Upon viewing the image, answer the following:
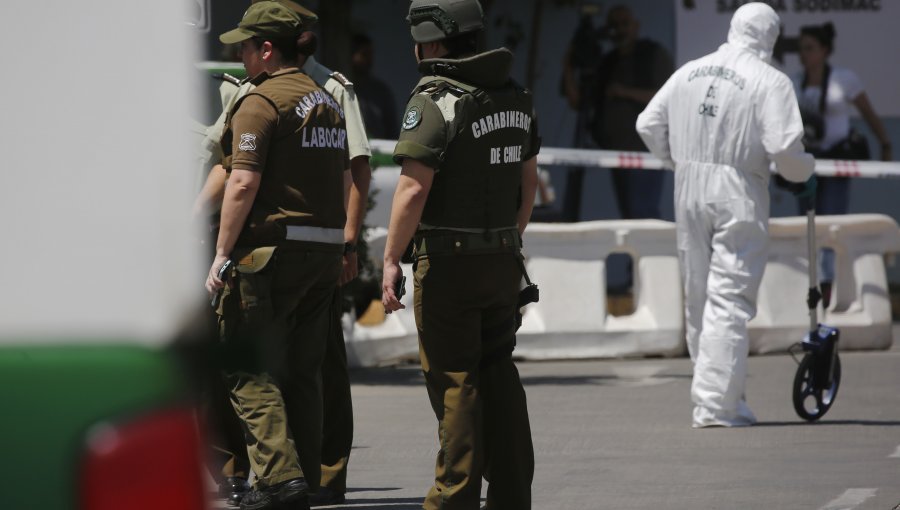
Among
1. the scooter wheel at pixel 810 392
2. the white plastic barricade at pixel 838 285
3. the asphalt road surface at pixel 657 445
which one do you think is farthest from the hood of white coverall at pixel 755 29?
the white plastic barricade at pixel 838 285

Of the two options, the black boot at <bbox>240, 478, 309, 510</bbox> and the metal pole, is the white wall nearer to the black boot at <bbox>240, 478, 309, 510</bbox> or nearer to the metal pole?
the black boot at <bbox>240, 478, 309, 510</bbox>

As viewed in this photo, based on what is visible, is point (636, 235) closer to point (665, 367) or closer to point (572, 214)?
point (665, 367)

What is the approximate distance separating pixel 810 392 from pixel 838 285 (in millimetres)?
3846

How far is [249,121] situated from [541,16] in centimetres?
1045

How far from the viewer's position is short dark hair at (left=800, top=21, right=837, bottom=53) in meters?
14.6

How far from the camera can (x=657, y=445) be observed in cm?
788

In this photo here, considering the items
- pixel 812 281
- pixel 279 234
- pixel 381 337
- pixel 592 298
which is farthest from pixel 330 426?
pixel 592 298

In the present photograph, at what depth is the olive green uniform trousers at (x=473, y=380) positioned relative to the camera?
536 centimetres

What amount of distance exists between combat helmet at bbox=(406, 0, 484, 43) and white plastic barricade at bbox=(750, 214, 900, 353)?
22.4ft

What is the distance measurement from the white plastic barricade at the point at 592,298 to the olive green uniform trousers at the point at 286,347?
5.80 metres

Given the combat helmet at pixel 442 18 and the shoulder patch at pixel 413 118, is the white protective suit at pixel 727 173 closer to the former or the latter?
the combat helmet at pixel 442 18

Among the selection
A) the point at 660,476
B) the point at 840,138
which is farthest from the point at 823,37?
the point at 660,476

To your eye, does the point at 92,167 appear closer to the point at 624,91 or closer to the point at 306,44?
the point at 306,44

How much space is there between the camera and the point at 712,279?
8.34 meters
